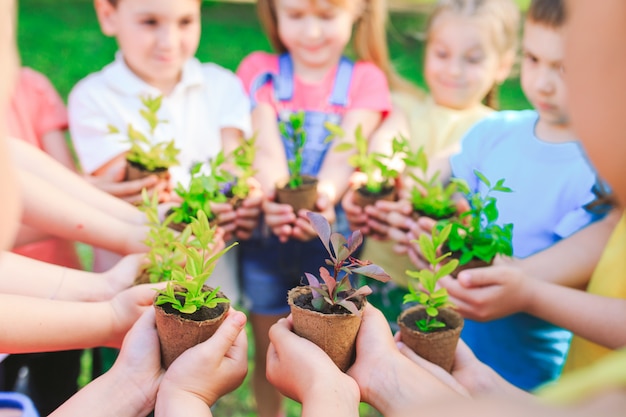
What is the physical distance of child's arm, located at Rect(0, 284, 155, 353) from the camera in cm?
131

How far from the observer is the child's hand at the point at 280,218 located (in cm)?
215

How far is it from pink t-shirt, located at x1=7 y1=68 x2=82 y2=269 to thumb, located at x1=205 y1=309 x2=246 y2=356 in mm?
1153

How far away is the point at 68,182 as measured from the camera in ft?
6.43

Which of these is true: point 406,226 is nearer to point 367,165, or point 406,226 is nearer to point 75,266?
point 367,165

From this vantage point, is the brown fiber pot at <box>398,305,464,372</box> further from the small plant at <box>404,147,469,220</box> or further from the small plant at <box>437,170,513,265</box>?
the small plant at <box>404,147,469,220</box>

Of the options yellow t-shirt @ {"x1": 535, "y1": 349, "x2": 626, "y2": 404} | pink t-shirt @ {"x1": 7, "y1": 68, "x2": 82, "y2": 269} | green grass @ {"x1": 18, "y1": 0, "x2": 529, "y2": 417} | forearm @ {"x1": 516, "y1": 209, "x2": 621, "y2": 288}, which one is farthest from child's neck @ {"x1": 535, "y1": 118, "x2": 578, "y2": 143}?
green grass @ {"x1": 18, "y1": 0, "x2": 529, "y2": 417}

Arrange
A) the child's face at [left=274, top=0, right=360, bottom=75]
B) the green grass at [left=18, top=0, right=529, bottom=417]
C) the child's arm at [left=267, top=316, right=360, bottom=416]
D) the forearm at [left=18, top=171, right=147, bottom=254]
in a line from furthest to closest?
1. the green grass at [left=18, top=0, right=529, bottom=417]
2. the child's face at [left=274, top=0, right=360, bottom=75]
3. the forearm at [left=18, top=171, right=147, bottom=254]
4. the child's arm at [left=267, top=316, right=360, bottom=416]

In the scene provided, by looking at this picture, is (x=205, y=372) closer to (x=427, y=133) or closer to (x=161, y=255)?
(x=161, y=255)

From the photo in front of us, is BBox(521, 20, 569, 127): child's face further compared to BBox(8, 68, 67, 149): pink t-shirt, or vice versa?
BBox(8, 68, 67, 149): pink t-shirt

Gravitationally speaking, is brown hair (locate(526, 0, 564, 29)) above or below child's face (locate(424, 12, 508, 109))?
above

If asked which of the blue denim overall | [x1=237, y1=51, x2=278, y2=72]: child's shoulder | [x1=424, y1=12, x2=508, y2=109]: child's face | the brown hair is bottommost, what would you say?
the blue denim overall

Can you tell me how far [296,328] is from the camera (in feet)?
3.99

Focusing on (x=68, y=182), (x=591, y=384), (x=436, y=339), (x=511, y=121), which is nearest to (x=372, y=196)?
(x=511, y=121)

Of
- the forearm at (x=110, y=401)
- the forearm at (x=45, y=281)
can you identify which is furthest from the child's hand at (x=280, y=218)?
the forearm at (x=110, y=401)
